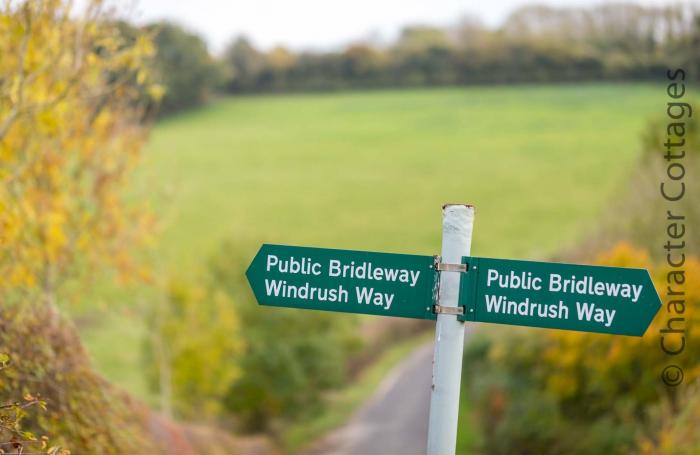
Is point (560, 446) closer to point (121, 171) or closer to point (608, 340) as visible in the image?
point (608, 340)

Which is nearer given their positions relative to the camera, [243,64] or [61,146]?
[61,146]

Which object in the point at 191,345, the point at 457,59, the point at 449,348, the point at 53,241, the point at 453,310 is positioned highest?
the point at 457,59

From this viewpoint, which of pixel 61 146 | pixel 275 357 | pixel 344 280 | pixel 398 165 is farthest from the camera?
pixel 398 165

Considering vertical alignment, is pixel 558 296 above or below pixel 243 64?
below

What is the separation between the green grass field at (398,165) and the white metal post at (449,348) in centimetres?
3871

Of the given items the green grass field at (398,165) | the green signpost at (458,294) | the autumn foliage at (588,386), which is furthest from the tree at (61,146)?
the green grass field at (398,165)

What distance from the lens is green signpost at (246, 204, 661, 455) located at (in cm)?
393

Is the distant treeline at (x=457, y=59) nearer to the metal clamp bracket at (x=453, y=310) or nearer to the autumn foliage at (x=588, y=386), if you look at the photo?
the autumn foliage at (x=588, y=386)

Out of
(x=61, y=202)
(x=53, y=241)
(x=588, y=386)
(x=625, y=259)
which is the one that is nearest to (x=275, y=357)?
(x=588, y=386)

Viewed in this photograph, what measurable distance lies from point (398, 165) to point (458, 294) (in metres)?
64.4

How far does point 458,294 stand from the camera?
13.2ft

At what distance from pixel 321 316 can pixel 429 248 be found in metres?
20.6

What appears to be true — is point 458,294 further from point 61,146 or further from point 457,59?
point 457,59

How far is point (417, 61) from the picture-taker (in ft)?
280
